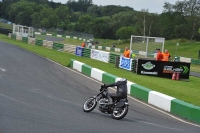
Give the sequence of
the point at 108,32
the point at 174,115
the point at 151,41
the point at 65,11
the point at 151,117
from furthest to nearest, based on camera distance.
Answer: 1. the point at 65,11
2. the point at 108,32
3. the point at 151,41
4. the point at 174,115
5. the point at 151,117

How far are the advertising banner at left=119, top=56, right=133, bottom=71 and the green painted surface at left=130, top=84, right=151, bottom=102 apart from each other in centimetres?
1089

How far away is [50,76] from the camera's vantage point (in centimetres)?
2081

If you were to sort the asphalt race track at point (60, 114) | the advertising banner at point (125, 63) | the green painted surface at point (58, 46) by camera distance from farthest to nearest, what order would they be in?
the green painted surface at point (58, 46), the advertising banner at point (125, 63), the asphalt race track at point (60, 114)

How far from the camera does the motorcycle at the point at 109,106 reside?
11078 millimetres

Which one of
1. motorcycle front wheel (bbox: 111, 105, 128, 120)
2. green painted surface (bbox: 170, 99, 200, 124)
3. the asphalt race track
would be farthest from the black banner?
motorcycle front wheel (bbox: 111, 105, 128, 120)

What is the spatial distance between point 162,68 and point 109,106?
1529 cm

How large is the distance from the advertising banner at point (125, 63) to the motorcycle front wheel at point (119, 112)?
16.8 m

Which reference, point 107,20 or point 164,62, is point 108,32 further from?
point 164,62

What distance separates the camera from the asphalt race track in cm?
927

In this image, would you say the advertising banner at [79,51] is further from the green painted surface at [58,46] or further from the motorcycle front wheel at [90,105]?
the motorcycle front wheel at [90,105]

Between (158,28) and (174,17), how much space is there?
504cm

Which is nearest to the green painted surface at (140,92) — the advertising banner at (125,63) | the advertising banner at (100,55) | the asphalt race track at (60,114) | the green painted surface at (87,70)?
the asphalt race track at (60,114)

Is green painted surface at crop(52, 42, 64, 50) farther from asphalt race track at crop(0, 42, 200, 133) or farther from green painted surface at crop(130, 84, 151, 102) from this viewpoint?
green painted surface at crop(130, 84, 151, 102)

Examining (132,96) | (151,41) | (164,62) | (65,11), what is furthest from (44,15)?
(132,96)
